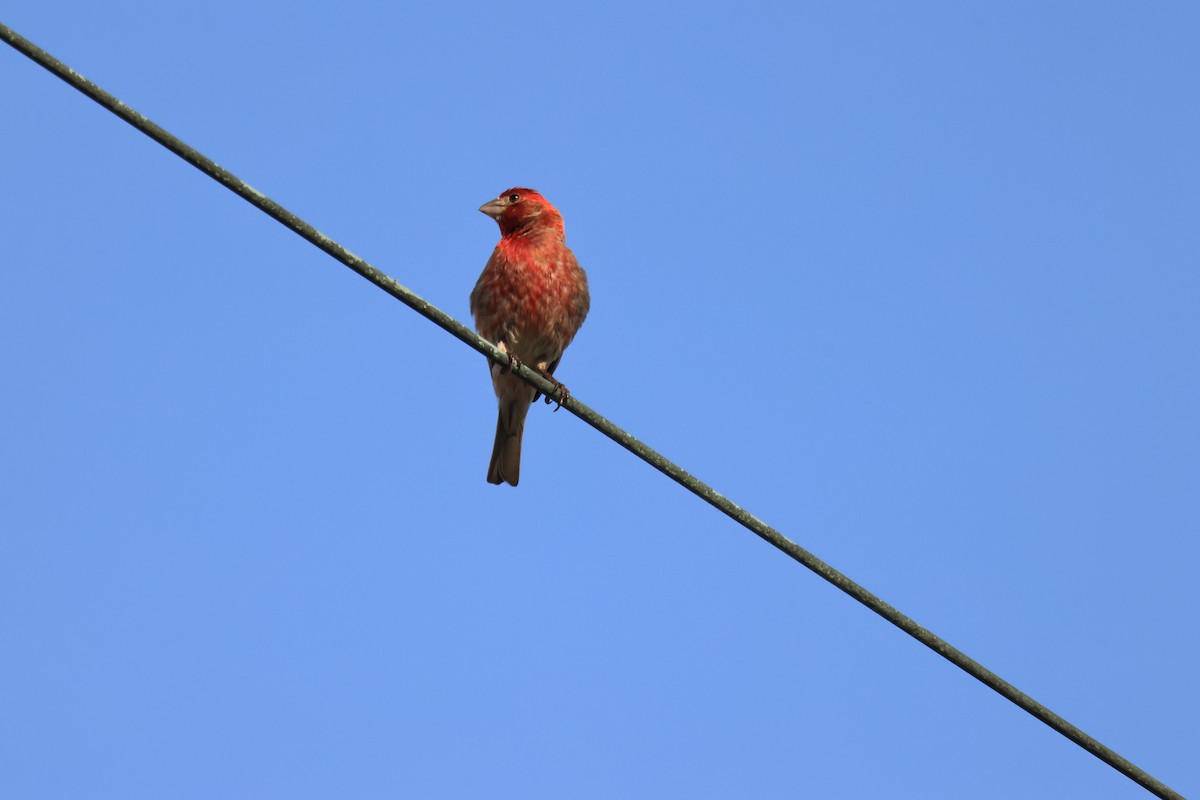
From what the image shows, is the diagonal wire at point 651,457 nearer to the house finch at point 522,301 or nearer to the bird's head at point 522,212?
the house finch at point 522,301

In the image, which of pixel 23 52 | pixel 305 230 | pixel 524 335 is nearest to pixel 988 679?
pixel 305 230

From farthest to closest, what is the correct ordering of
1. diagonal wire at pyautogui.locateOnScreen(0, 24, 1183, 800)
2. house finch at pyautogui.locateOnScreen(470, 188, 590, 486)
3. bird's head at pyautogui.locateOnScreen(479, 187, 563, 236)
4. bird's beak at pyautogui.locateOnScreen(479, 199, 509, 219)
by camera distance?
1. bird's beak at pyautogui.locateOnScreen(479, 199, 509, 219)
2. bird's head at pyautogui.locateOnScreen(479, 187, 563, 236)
3. house finch at pyautogui.locateOnScreen(470, 188, 590, 486)
4. diagonal wire at pyautogui.locateOnScreen(0, 24, 1183, 800)

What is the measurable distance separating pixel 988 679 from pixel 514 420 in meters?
5.59

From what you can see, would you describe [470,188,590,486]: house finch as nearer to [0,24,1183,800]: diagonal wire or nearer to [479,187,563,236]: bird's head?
[479,187,563,236]: bird's head

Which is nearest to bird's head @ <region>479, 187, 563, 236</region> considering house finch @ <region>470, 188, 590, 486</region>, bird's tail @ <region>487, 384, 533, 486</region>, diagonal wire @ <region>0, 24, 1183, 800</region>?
house finch @ <region>470, 188, 590, 486</region>

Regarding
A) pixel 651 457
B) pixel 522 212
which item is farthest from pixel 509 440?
pixel 651 457

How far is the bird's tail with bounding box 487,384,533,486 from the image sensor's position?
381 inches

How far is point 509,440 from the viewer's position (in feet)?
31.8

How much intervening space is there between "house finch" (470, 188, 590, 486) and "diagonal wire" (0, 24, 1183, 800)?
412 cm

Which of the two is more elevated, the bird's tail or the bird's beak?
the bird's beak

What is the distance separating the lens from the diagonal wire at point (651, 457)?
4.16 m

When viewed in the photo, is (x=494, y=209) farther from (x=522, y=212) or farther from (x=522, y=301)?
(x=522, y=301)

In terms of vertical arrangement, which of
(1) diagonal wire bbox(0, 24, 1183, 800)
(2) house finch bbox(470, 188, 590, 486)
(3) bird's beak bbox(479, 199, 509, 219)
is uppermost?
(3) bird's beak bbox(479, 199, 509, 219)

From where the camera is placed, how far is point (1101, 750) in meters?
4.47
